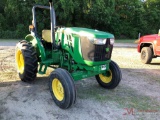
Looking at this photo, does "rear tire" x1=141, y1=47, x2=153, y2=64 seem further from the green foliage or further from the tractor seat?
the green foliage

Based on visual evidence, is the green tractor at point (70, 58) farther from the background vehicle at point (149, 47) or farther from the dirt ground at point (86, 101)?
the background vehicle at point (149, 47)

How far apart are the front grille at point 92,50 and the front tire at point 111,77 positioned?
0.72 m

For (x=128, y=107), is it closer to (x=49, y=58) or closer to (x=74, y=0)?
(x=49, y=58)

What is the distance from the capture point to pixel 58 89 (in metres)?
3.78

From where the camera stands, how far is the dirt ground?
3336 mm

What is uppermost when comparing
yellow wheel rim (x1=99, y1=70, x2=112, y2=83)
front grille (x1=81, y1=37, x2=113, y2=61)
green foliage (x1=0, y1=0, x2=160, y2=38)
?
green foliage (x1=0, y1=0, x2=160, y2=38)

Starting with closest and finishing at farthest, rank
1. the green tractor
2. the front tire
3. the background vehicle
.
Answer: the green tractor < the front tire < the background vehicle

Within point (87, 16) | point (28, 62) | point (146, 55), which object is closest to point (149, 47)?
point (146, 55)

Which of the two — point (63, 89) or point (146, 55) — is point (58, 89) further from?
point (146, 55)

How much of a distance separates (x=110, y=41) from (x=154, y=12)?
23374 mm

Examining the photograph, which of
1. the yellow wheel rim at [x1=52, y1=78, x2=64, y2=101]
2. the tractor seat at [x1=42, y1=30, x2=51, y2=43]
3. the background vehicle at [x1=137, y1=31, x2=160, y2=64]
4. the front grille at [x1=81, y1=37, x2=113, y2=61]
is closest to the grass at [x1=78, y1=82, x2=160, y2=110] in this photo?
the yellow wheel rim at [x1=52, y1=78, x2=64, y2=101]

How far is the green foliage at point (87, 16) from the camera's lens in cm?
1911

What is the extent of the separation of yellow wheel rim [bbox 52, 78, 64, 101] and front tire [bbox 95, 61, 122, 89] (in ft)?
4.45

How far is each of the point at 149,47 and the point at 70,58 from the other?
4815 millimetres
